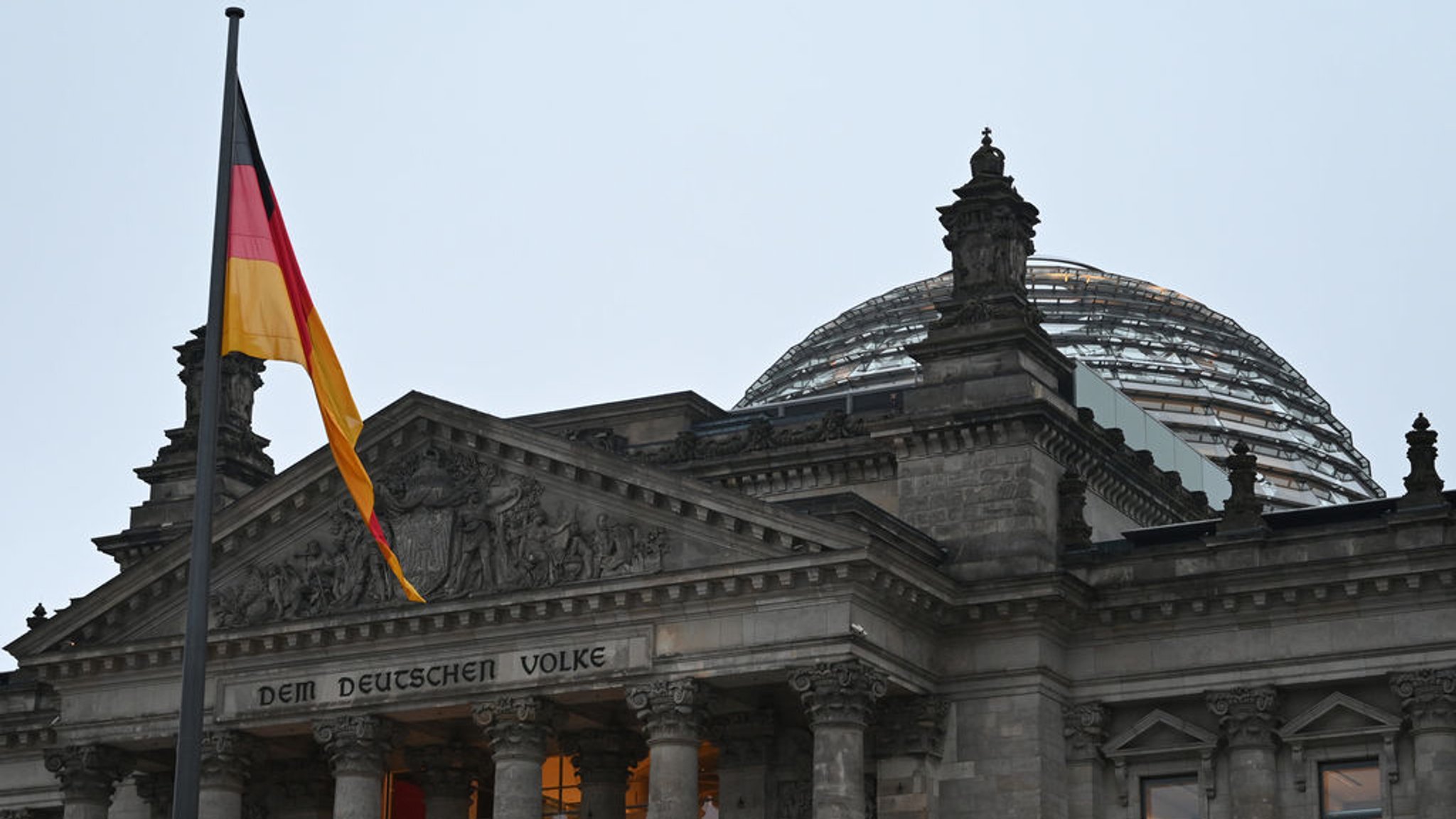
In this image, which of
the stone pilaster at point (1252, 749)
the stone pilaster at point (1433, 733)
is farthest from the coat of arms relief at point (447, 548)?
the stone pilaster at point (1433, 733)

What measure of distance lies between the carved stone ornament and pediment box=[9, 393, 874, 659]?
22.7ft

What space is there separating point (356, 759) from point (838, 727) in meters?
10.6

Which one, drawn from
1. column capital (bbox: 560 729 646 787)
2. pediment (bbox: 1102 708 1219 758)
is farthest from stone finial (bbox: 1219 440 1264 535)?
column capital (bbox: 560 729 646 787)

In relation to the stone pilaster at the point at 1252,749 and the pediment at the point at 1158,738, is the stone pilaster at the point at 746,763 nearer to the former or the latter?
the pediment at the point at 1158,738

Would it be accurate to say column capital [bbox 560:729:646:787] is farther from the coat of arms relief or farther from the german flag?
the german flag

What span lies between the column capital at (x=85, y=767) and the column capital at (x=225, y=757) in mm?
2774

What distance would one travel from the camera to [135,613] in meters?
55.8

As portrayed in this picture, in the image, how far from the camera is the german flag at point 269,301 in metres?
33.4

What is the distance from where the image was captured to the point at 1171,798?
2019 inches

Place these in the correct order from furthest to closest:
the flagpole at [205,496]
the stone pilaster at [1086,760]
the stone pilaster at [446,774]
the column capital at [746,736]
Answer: the stone pilaster at [446,774] → the column capital at [746,736] → the stone pilaster at [1086,760] → the flagpole at [205,496]

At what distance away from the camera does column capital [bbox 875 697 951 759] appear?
51.0 m

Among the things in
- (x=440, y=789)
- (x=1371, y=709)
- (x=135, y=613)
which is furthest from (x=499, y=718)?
(x=1371, y=709)

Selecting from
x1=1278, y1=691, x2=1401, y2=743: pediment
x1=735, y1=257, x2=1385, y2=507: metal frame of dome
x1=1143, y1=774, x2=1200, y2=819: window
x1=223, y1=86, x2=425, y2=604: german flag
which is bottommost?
x1=1143, y1=774, x2=1200, y2=819: window

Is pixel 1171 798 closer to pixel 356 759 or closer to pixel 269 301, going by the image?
pixel 356 759
